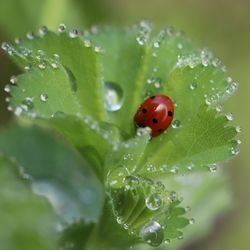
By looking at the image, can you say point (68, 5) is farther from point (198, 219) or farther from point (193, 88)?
point (193, 88)

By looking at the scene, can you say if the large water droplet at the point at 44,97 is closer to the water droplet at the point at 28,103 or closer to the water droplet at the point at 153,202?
the water droplet at the point at 28,103

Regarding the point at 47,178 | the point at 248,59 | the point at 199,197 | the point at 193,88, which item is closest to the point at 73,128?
the point at 193,88

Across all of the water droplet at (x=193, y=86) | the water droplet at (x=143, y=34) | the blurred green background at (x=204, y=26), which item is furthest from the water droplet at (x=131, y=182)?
the blurred green background at (x=204, y=26)

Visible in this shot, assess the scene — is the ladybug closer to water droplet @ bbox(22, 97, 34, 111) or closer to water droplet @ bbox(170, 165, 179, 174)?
water droplet @ bbox(170, 165, 179, 174)

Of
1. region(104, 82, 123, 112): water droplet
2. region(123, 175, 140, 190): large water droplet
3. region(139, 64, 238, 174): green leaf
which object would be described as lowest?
region(123, 175, 140, 190): large water droplet

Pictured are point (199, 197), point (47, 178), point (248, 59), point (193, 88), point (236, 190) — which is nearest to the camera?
point (193, 88)

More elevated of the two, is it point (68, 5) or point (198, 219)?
point (68, 5)

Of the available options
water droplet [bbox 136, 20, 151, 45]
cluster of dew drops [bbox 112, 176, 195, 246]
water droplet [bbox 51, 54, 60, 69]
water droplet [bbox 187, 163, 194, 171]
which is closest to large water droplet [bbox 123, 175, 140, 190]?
cluster of dew drops [bbox 112, 176, 195, 246]

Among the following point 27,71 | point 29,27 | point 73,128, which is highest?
point 29,27
